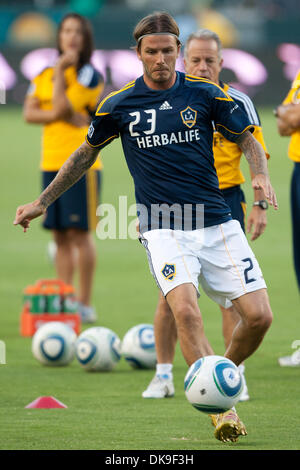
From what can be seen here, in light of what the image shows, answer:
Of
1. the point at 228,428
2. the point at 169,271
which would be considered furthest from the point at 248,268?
the point at 228,428

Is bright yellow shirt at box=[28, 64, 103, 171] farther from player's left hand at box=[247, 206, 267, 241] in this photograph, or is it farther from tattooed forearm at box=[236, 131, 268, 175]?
tattooed forearm at box=[236, 131, 268, 175]

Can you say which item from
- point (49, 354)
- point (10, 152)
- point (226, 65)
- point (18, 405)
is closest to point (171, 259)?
point (18, 405)

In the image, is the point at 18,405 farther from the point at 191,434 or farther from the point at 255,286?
the point at 255,286

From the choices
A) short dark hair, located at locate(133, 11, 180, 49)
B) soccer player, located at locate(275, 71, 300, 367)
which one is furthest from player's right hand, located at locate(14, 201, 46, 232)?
soccer player, located at locate(275, 71, 300, 367)

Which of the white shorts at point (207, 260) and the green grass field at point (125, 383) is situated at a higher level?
the white shorts at point (207, 260)

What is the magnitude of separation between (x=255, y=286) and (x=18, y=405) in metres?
2.01

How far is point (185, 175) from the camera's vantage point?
20.4 ft

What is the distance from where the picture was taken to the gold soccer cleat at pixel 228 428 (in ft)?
19.4

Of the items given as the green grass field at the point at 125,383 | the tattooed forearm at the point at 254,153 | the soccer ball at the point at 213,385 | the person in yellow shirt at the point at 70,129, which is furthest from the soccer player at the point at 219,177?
the person in yellow shirt at the point at 70,129

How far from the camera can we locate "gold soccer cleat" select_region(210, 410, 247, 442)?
5910mm

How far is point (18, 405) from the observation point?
23.4 ft

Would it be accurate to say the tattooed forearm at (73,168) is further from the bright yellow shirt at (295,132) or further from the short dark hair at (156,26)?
the bright yellow shirt at (295,132)

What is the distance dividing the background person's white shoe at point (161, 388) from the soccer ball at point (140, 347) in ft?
2.96

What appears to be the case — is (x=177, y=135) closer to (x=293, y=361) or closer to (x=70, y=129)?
(x=293, y=361)
